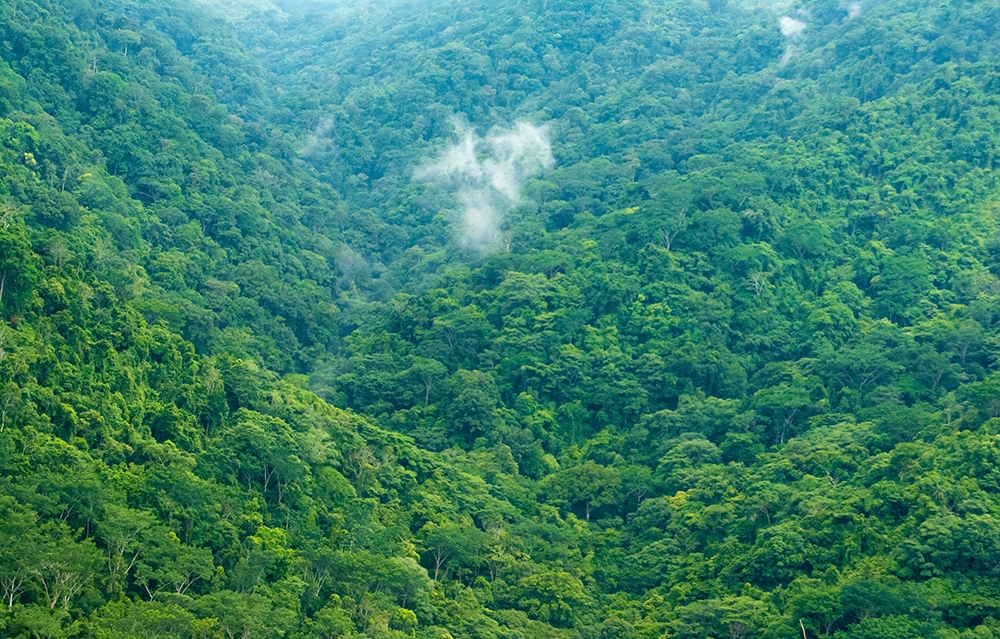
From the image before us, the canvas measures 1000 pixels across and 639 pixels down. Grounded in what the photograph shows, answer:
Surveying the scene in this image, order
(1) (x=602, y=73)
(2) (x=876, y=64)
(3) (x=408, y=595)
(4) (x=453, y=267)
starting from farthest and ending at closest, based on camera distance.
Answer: (1) (x=602, y=73) → (2) (x=876, y=64) → (4) (x=453, y=267) → (3) (x=408, y=595)

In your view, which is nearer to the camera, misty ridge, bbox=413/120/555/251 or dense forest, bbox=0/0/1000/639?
dense forest, bbox=0/0/1000/639

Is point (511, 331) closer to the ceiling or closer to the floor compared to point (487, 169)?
closer to the floor

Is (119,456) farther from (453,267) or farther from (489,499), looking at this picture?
(453,267)

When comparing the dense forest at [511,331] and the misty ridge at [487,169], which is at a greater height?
the misty ridge at [487,169]

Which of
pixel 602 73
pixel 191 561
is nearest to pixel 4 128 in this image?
pixel 191 561

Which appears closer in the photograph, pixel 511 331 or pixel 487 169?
pixel 511 331
